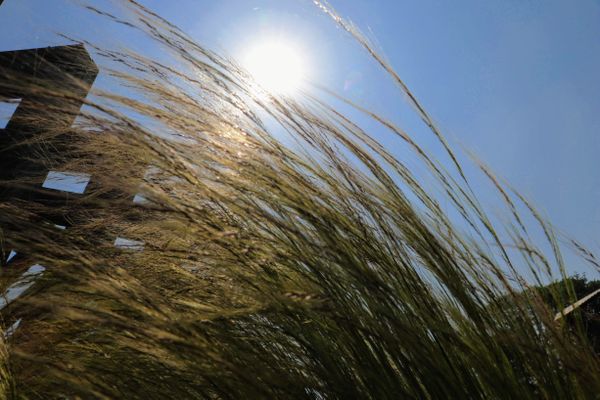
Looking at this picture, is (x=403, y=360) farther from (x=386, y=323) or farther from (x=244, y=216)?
(x=244, y=216)

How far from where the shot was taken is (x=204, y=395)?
2.62ft

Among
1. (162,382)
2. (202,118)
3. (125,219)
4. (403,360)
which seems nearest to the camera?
(403,360)

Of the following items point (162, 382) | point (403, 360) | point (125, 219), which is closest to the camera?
point (403, 360)

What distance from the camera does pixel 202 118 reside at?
0.95 meters

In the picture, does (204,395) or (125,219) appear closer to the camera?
(204,395)

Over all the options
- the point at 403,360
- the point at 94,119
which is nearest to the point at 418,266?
the point at 403,360

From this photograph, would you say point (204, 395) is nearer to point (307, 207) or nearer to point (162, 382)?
point (162, 382)

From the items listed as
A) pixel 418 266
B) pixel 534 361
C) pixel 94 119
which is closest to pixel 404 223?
pixel 418 266

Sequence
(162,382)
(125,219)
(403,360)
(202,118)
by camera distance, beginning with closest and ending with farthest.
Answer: (403,360), (162,382), (202,118), (125,219)

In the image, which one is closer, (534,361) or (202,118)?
(534,361)

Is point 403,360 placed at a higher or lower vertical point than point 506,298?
lower

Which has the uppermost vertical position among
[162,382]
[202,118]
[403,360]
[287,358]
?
[202,118]

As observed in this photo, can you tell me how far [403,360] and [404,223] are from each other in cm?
25

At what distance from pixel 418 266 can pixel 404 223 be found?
77 millimetres
